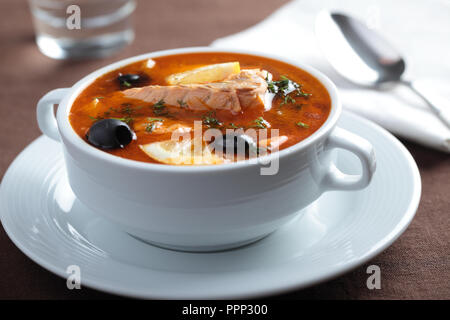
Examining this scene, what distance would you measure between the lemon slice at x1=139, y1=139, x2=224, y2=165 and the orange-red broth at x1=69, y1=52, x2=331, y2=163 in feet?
0.08

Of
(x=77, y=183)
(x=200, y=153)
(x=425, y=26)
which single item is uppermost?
(x=200, y=153)

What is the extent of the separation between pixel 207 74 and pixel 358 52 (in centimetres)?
113

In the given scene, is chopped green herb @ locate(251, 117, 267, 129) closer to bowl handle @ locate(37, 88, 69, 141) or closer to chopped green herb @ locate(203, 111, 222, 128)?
chopped green herb @ locate(203, 111, 222, 128)

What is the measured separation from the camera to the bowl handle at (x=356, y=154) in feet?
5.48

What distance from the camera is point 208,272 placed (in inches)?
62.9

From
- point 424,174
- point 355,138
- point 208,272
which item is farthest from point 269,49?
point 208,272

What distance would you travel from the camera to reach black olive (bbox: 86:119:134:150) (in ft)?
5.41

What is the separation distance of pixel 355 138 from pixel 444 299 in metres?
0.51

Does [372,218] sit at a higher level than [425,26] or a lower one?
higher

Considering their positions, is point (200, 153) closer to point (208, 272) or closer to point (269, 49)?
point (208, 272)

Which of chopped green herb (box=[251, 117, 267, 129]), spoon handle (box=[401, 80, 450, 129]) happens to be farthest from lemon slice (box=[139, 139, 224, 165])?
spoon handle (box=[401, 80, 450, 129])

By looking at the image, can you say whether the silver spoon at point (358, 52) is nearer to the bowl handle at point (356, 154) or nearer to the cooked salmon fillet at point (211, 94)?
the cooked salmon fillet at point (211, 94)

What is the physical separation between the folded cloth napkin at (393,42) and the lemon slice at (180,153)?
1146 millimetres
